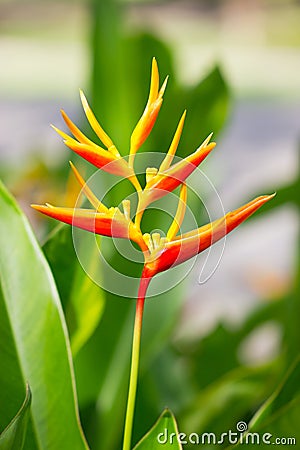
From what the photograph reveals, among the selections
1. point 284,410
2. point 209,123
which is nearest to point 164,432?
point 284,410

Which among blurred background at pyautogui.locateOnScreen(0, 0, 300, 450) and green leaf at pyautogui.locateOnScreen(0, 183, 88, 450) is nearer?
green leaf at pyautogui.locateOnScreen(0, 183, 88, 450)

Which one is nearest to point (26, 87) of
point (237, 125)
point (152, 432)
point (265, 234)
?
point (237, 125)

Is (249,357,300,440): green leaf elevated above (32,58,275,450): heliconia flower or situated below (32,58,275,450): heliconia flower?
below

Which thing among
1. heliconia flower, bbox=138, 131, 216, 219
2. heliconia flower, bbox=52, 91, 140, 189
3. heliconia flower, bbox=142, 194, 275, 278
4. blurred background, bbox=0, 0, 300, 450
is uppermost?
heliconia flower, bbox=52, 91, 140, 189

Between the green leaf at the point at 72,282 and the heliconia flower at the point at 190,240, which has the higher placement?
the heliconia flower at the point at 190,240

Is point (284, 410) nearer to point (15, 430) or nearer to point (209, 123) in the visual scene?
point (15, 430)

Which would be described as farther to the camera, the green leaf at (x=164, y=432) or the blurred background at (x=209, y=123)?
the blurred background at (x=209, y=123)
